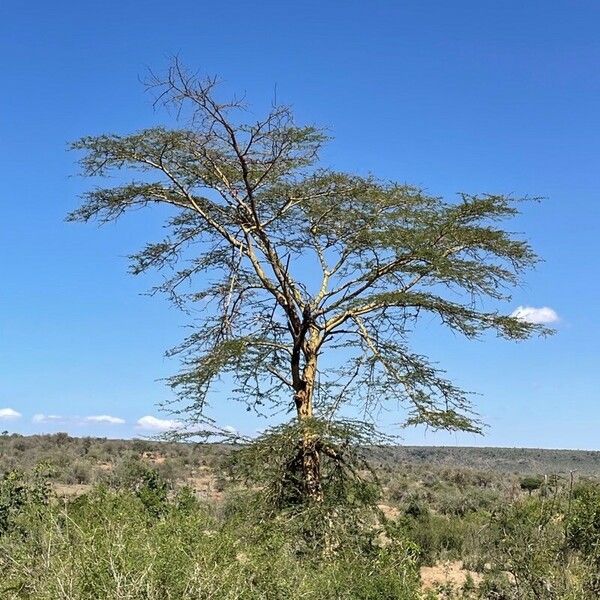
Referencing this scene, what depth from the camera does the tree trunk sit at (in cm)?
1300

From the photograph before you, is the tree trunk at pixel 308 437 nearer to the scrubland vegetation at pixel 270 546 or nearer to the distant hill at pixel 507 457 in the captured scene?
the scrubland vegetation at pixel 270 546

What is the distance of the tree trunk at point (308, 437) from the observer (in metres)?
13.0

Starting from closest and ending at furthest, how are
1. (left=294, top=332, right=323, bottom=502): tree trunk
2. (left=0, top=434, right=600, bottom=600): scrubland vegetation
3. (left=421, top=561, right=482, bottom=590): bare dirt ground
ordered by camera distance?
(left=0, top=434, right=600, bottom=600): scrubland vegetation
(left=294, top=332, right=323, bottom=502): tree trunk
(left=421, top=561, right=482, bottom=590): bare dirt ground

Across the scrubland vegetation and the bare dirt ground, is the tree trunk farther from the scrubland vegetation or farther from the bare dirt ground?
the bare dirt ground

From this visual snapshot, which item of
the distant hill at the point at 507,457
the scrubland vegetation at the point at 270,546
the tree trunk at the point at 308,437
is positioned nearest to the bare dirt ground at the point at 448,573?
the scrubland vegetation at the point at 270,546

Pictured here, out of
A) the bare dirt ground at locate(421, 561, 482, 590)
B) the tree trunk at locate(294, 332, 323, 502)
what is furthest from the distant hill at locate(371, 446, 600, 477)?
the tree trunk at locate(294, 332, 323, 502)

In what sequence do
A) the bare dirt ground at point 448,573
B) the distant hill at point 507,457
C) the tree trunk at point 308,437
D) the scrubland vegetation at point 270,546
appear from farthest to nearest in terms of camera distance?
the distant hill at point 507,457 → the bare dirt ground at point 448,573 → the tree trunk at point 308,437 → the scrubland vegetation at point 270,546

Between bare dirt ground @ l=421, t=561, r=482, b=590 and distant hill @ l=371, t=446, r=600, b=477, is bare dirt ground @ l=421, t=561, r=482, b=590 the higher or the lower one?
the lower one

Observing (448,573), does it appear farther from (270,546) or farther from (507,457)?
(507,457)

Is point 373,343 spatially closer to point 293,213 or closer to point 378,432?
point 378,432

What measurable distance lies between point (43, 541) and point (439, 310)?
27.0 feet

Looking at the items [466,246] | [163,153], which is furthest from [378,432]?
[163,153]

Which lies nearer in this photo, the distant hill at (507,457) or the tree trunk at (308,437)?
the tree trunk at (308,437)

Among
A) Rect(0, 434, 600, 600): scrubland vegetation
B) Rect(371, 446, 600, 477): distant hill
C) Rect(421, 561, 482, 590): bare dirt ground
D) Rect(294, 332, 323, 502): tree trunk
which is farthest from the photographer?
Result: Rect(371, 446, 600, 477): distant hill
